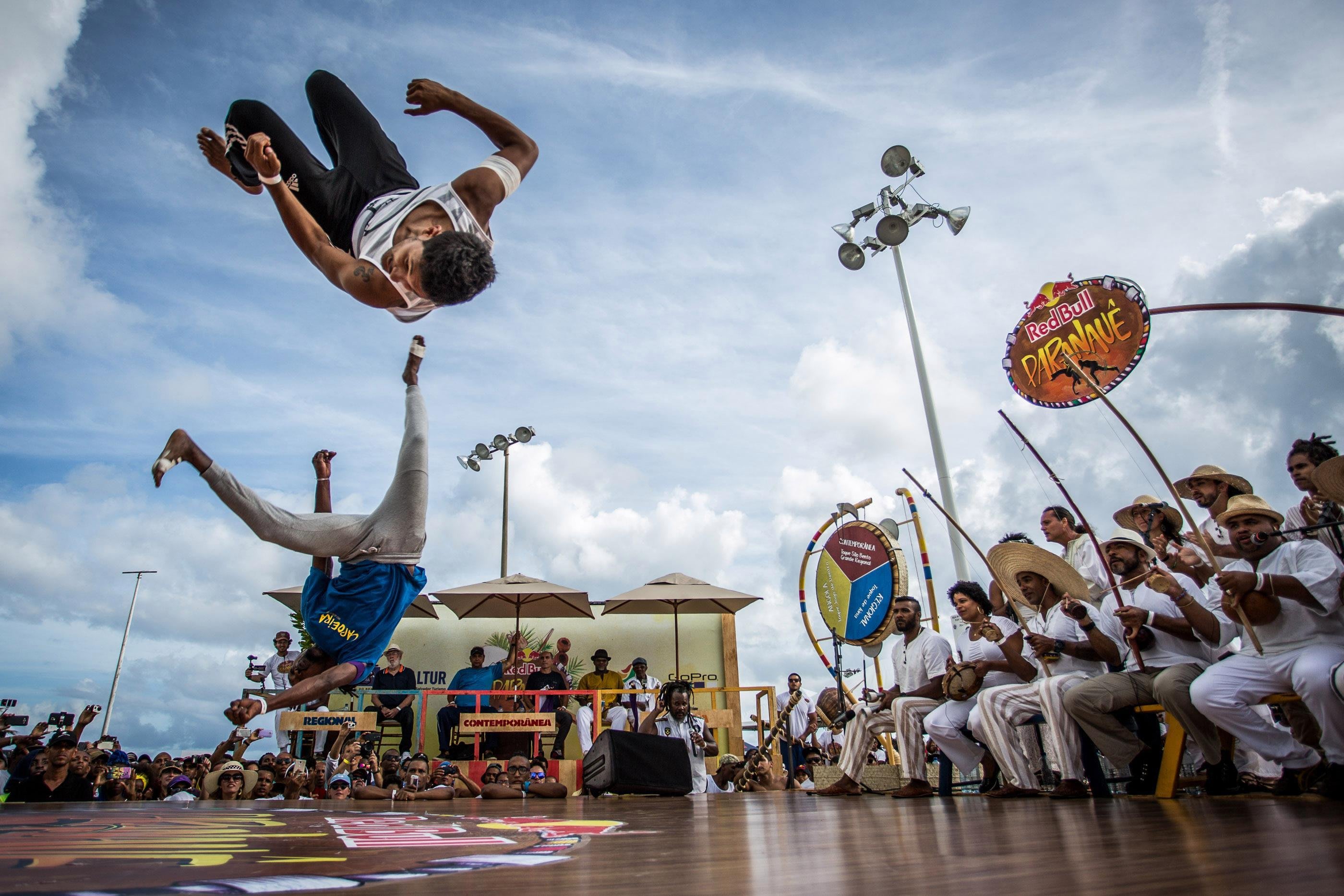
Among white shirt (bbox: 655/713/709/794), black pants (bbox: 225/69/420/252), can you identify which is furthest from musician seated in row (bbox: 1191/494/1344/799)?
white shirt (bbox: 655/713/709/794)

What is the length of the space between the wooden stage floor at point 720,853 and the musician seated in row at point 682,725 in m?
4.31

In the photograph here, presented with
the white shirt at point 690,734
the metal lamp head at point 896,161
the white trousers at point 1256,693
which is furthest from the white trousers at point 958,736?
the metal lamp head at point 896,161

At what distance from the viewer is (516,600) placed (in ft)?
36.6

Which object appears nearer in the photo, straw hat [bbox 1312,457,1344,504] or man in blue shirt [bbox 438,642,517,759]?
straw hat [bbox 1312,457,1344,504]

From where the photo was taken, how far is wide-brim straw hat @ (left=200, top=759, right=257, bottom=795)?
6146 mm

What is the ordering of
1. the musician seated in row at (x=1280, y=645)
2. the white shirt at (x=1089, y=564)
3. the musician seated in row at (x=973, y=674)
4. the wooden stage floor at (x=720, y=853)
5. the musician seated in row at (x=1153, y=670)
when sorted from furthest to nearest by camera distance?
the white shirt at (x=1089, y=564) → the musician seated in row at (x=973, y=674) → the musician seated in row at (x=1153, y=670) → the musician seated in row at (x=1280, y=645) → the wooden stage floor at (x=720, y=853)

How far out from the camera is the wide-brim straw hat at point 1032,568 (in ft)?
13.8

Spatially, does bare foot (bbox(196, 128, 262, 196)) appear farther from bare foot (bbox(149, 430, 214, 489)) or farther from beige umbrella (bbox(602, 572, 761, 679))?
beige umbrella (bbox(602, 572, 761, 679))

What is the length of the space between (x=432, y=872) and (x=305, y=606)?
10.7 ft

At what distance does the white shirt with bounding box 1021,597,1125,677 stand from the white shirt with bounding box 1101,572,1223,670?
0.05 metres

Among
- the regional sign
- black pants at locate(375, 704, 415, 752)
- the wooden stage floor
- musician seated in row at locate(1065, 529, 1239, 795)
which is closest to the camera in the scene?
the wooden stage floor

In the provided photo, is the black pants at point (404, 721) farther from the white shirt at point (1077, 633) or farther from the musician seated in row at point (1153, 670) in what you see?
the musician seated in row at point (1153, 670)

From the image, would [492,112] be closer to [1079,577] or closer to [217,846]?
[217,846]

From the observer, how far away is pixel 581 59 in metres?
5.31
